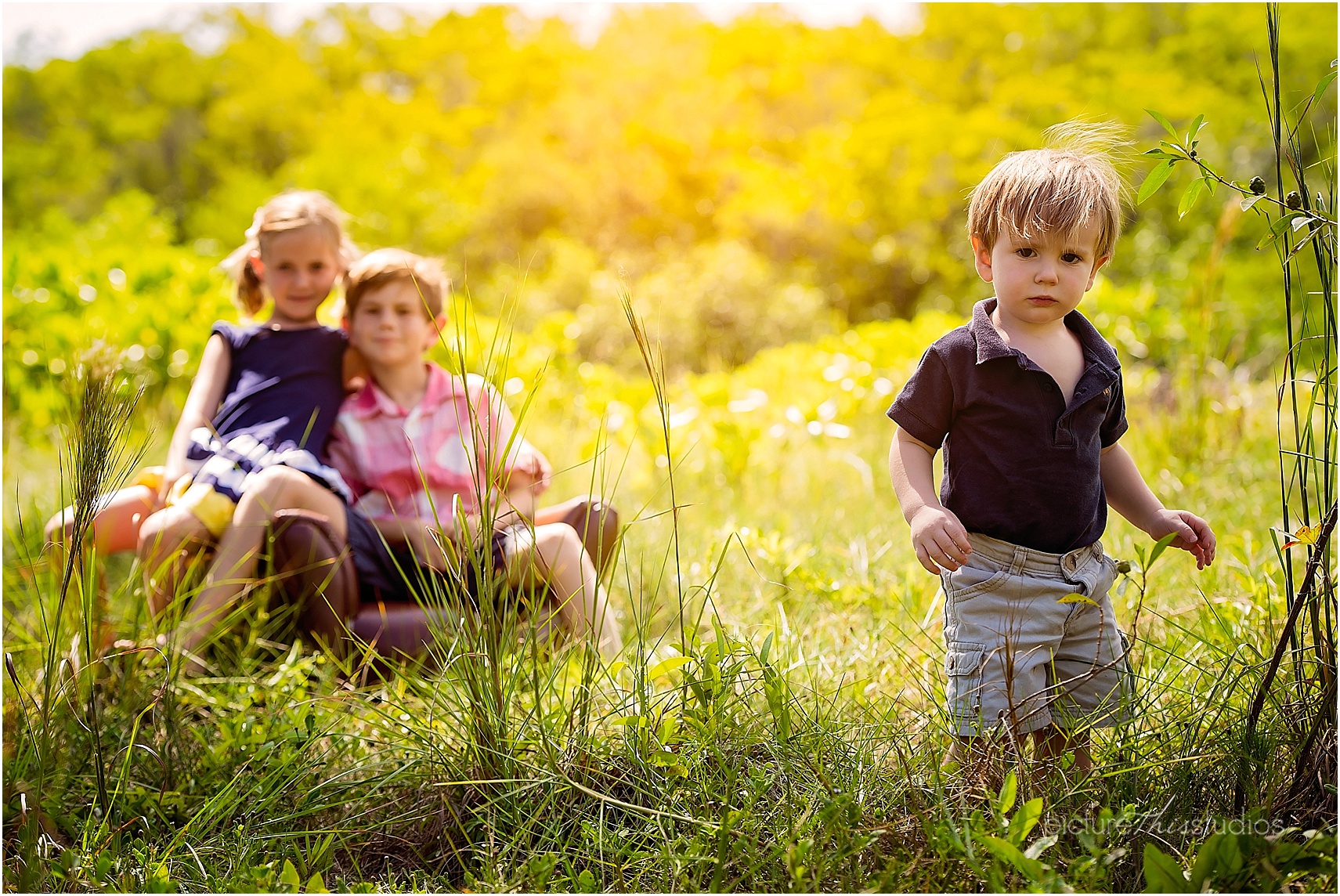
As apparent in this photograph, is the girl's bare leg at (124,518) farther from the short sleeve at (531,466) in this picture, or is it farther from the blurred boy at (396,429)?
the short sleeve at (531,466)

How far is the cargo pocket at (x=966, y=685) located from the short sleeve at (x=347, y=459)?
5.72 ft

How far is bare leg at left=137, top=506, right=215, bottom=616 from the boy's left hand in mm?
2142

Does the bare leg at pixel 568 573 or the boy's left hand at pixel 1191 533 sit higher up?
the boy's left hand at pixel 1191 533

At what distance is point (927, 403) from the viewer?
5.58 ft

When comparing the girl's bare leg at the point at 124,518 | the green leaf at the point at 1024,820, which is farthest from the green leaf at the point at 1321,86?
the girl's bare leg at the point at 124,518

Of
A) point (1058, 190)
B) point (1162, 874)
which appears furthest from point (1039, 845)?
point (1058, 190)

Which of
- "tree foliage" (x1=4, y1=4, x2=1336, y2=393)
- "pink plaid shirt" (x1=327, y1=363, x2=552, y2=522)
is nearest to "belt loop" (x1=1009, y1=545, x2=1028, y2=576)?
"pink plaid shirt" (x1=327, y1=363, x2=552, y2=522)

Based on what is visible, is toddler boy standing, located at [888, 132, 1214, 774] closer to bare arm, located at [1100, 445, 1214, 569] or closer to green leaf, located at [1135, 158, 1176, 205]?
bare arm, located at [1100, 445, 1214, 569]

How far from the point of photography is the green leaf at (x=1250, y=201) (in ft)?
4.75

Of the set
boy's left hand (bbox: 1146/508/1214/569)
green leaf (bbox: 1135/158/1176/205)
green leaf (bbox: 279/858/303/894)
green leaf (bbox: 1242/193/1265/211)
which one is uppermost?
green leaf (bbox: 1135/158/1176/205)

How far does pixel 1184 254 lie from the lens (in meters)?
8.51

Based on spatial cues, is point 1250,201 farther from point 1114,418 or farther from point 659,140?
point 659,140

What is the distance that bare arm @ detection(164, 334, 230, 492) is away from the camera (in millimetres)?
2725

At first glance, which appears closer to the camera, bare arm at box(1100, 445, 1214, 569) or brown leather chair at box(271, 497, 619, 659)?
bare arm at box(1100, 445, 1214, 569)
